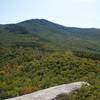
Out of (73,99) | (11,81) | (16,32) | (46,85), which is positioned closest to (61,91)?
(73,99)

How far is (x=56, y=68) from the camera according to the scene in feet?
101

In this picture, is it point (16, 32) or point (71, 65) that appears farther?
point (16, 32)

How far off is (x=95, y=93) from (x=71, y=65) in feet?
51.6

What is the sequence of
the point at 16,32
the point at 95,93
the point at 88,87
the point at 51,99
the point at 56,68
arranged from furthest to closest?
the point at 16,32, the point at 56,68, the point at 88,87, the point at 95,93, the point at 51,99

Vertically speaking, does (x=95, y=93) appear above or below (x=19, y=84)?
above

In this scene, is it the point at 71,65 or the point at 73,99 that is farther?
the point at 71,65

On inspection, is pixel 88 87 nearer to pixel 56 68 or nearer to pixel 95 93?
pixel 95 93

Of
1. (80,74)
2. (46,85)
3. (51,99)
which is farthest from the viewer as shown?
(80,74)

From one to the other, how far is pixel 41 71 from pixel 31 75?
1.51 metres

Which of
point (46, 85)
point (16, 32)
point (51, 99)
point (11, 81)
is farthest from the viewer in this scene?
point (16, 32)

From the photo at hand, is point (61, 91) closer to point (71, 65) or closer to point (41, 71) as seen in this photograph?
point (41, 71)

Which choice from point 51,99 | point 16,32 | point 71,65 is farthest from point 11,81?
point 16,32

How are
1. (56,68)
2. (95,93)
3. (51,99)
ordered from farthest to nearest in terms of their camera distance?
(56,68) < (95,93) < (51,99)

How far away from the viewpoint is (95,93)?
16.5m
